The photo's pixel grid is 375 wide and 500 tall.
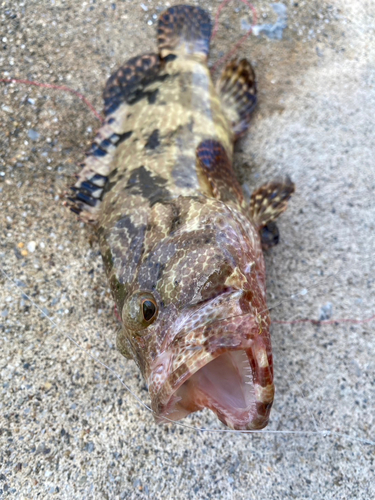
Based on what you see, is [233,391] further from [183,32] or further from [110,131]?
[183,32]

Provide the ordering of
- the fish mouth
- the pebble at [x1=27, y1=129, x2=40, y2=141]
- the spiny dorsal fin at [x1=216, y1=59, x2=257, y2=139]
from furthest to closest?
the spiny dorsal fin at [x1=216, y1=59, x2=257, y2=139] < the pebble at [x1=27, y1=129, x2=40, y2=141] < the fish mouth

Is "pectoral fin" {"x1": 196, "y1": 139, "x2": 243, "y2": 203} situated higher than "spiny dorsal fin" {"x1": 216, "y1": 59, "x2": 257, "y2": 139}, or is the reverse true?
"spiny dorsal fin" {"x1": 216, "y1": 59, "x2": 257, "y2": 139}

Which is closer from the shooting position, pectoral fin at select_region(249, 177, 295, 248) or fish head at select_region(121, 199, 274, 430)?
fish head at select_region(121, 199, 274, 430)

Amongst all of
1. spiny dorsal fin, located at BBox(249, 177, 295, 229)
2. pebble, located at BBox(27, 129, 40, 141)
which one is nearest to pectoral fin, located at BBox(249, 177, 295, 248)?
spiny dorsal fin, located at BBox(249, 177, 295, 229)

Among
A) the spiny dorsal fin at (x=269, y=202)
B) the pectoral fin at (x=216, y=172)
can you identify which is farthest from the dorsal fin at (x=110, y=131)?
the spiny dorsal fin at (x=269, y=202)

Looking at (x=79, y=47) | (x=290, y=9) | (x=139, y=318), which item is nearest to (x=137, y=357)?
(x=139, y=318)

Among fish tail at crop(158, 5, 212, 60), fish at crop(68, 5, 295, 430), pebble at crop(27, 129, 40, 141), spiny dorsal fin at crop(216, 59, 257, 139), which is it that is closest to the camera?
fish at crop(68, 5, 295, 430)

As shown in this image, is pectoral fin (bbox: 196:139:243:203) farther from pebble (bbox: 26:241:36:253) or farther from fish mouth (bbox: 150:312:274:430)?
pebble (bbox: 26:241:36:253)
